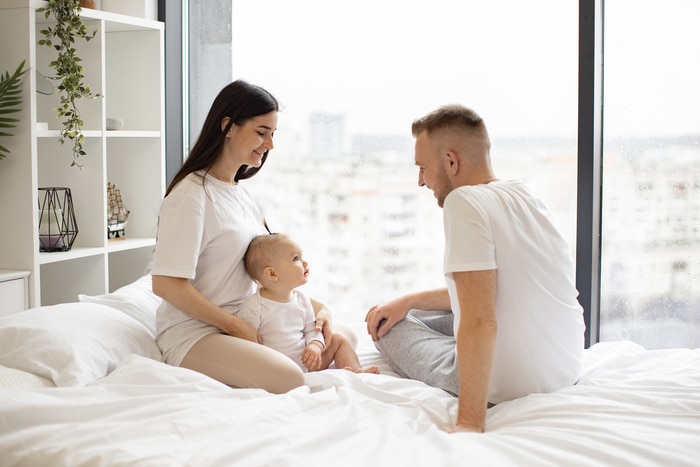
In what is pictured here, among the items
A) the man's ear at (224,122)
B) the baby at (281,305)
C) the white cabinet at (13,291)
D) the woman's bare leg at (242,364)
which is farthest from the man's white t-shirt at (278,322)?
the white cabinet at (13,291)

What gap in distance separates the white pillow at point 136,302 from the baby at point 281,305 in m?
0.35

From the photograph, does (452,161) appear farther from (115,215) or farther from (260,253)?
(115,215)

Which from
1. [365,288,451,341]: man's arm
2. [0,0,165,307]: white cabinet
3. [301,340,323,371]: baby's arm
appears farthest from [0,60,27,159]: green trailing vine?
[365,288,451,341]: man's arm

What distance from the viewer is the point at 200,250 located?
90.3 inches

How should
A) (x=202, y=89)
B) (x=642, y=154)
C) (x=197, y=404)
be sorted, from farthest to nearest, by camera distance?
(x=202, y=89), (x=642, y=154), (x=197, y=404)

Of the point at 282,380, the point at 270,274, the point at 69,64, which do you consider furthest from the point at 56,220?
the point at 282,380

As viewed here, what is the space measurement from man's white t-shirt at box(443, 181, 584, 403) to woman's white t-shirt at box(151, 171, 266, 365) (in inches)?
25.9

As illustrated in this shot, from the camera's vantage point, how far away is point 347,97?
3.55m

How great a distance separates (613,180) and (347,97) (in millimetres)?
1176

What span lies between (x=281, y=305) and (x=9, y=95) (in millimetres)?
1215

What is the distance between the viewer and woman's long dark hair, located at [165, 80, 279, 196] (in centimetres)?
238

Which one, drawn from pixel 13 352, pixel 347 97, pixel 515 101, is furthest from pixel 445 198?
pixel 347 97

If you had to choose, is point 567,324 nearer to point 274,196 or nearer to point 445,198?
point 445,198

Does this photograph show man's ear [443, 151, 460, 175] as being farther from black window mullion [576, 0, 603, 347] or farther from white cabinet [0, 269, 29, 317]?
white cabinet [0, 269, 29, 317]
